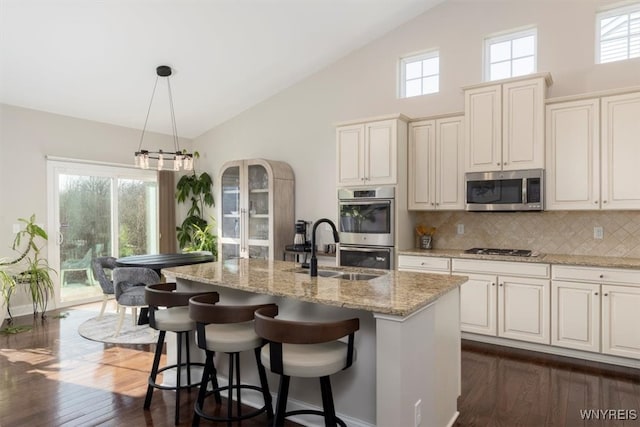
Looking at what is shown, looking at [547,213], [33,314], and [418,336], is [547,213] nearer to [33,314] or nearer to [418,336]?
[418,336]

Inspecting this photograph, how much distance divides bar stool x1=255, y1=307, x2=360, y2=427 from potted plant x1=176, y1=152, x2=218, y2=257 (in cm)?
479

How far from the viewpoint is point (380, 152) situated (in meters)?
4.45

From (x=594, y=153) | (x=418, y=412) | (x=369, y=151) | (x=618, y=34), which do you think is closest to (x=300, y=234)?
(x=369, y=151)

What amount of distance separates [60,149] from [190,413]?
448 centimetres

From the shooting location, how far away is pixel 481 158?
4062 mm

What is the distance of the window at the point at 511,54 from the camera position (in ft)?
13.8

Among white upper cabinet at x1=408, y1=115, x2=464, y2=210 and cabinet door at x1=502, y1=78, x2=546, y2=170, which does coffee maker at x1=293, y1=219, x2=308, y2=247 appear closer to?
white upper cabinet at x1=408, y1=115, x2=464, y2=210

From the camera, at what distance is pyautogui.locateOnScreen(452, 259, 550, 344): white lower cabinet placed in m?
3.64

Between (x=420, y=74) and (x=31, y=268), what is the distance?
17.8 feet

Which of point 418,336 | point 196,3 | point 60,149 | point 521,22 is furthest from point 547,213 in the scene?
point 60,149

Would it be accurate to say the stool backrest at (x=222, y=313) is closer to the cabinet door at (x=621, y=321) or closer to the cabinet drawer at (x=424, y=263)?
the cabinet drawer at (x=424, y=263)

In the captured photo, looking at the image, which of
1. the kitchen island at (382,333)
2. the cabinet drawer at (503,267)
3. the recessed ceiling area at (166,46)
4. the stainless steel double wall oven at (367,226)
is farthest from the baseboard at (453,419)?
the recessed ceiling area at (166,46)

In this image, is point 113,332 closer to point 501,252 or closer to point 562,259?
point 501,252

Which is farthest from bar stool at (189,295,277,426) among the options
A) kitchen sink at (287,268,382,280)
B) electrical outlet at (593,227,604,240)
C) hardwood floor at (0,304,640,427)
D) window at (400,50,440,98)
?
window at (400,50,440,98)
